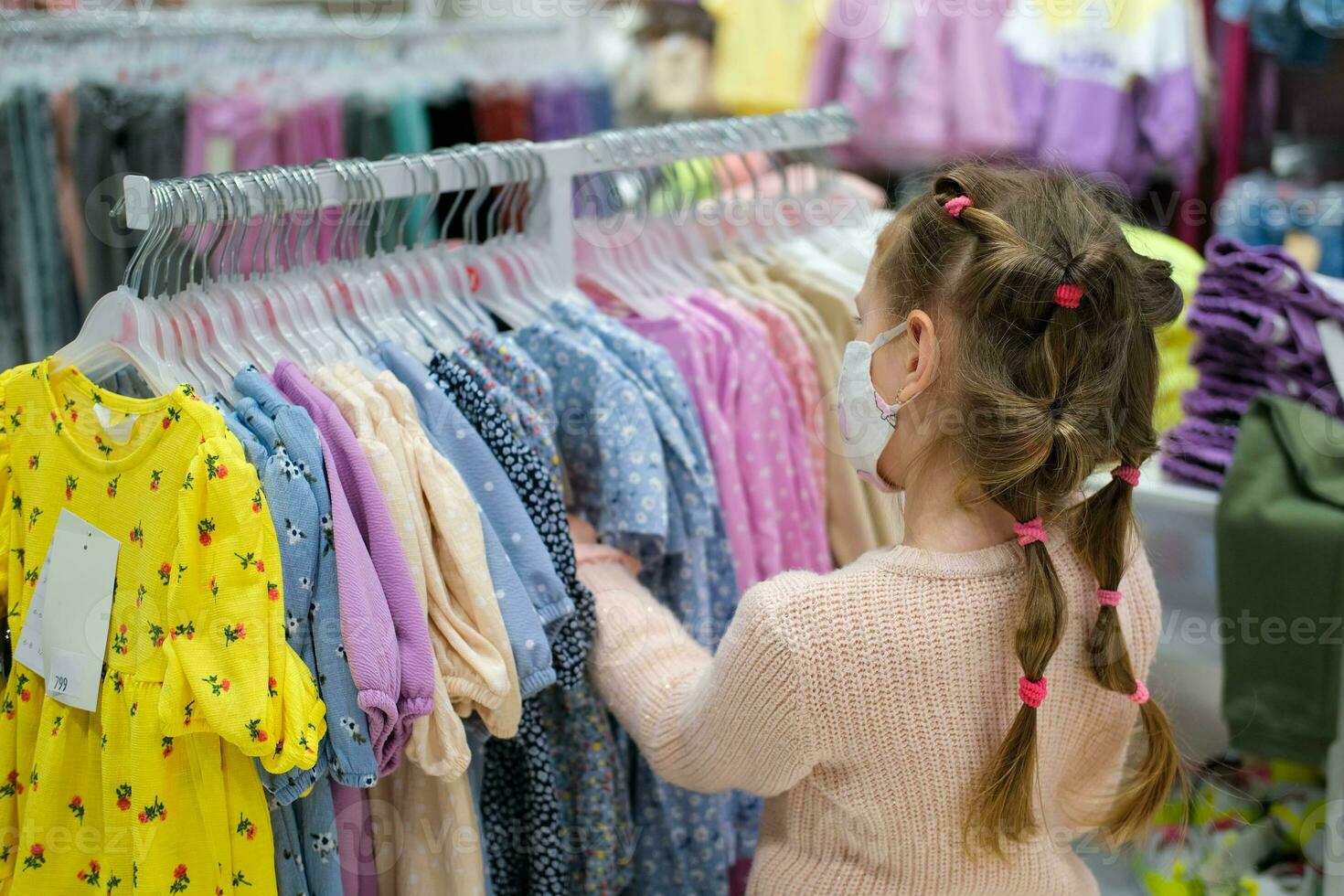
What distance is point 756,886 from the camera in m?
1.20

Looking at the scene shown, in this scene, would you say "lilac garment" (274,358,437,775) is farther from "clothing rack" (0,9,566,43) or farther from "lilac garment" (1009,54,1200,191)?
"lilac garment" (1009,54,1200,191)

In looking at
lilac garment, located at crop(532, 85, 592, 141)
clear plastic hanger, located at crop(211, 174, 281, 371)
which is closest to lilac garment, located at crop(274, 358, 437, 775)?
clear plastic hanger, located at crop(211, 174, 281, 371)

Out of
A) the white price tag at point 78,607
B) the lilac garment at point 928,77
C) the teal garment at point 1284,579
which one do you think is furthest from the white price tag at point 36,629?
the lilac garment at point 928,77

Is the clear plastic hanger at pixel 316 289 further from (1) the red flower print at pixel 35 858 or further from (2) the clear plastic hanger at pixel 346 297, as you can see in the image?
(1) the red flower print at pixel 35 858

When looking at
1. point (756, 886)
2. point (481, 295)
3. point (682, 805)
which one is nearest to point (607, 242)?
point (481, 295)

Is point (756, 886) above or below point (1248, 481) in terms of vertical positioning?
below

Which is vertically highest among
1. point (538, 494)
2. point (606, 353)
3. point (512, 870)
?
point (606, 353)

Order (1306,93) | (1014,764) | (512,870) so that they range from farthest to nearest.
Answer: (1306,93) → (512,870) → (1014,764)

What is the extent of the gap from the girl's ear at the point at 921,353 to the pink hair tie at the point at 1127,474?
0.19 meters

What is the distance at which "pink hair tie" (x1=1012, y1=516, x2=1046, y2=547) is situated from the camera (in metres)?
1.02

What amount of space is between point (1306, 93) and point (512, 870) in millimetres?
3058

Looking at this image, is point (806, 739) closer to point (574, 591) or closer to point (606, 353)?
point (574, 591)

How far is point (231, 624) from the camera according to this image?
0.98 m

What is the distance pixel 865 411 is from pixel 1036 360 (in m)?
0.17
